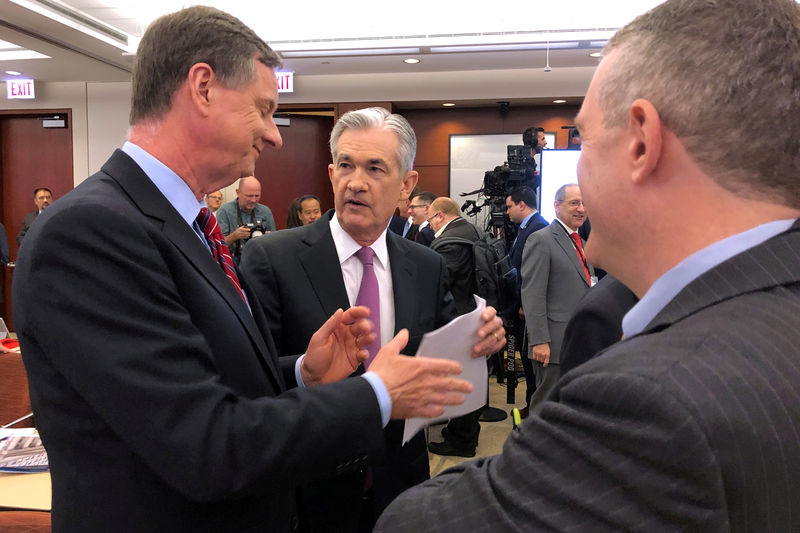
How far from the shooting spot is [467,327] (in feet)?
4.41

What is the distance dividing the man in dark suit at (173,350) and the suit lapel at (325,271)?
1.81 feet

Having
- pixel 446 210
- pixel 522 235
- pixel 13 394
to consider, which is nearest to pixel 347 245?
pixel 13 394

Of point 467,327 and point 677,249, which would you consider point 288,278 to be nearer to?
point 467,327

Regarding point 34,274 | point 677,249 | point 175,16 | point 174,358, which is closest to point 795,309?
point 677,249

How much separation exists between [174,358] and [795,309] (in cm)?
77

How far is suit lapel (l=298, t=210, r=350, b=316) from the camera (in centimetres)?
171

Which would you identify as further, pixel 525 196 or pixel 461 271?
pixel 525 196

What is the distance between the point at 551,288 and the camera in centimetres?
401

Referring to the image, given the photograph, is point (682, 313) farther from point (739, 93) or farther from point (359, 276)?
point (359, 276)

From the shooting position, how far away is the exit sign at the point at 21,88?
8117 mm

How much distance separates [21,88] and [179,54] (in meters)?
8.82

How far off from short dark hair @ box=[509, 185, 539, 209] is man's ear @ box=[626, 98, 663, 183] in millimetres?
4725

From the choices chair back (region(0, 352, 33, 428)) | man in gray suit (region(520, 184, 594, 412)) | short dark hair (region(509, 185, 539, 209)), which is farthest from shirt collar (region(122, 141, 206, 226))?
short dark hair (region(509, 185, 539, 209))

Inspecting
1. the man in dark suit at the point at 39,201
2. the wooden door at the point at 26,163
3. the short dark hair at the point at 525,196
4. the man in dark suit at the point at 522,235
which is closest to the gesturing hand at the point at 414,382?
the man in dark suit at the point at 522,235
